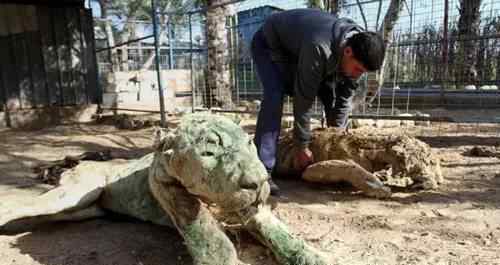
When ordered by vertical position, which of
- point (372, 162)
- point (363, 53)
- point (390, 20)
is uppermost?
point (390, 20)

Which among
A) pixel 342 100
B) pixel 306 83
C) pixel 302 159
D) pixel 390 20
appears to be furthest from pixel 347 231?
pixel 390 20

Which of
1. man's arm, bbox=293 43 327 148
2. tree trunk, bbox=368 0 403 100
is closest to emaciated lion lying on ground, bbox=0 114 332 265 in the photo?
man's arm, bbox=293 43 327 148

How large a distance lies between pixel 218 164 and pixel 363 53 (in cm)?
132

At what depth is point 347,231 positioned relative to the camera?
223cm

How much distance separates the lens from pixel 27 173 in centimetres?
394

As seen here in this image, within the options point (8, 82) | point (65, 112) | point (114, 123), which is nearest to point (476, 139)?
point (114, 123)

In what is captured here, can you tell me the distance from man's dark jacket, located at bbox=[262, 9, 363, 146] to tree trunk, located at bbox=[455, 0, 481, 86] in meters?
2.43

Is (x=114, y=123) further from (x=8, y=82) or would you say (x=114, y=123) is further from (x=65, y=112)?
(x=8, y=82)

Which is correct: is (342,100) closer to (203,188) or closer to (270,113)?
(270,113)

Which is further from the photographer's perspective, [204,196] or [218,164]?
[204,196]

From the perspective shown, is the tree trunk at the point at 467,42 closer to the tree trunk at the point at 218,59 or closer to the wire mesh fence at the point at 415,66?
the wire mesh fence at the point at 415,66

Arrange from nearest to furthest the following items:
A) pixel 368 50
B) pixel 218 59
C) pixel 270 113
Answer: pixel 368 50 < pixel 270 113 < pixel 218 59

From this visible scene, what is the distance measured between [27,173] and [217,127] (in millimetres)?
3084

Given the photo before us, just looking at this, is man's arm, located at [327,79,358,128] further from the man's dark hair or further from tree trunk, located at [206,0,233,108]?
tree trunk, located at [206,0,233,108]
